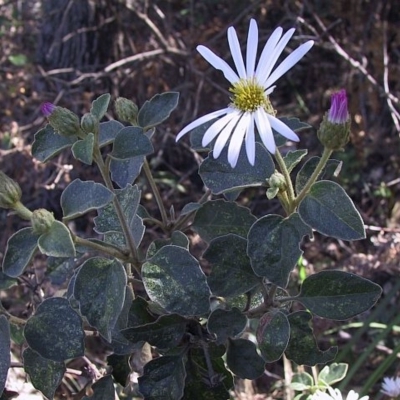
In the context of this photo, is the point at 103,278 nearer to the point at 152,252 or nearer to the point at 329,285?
the point at 152,252

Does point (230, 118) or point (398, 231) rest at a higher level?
point (230, 118)

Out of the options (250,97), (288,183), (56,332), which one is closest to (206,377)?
(56,332)

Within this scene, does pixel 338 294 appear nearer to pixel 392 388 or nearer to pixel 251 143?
pixel 251 143

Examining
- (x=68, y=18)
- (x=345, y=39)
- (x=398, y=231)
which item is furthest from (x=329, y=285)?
(x=68, y=18)

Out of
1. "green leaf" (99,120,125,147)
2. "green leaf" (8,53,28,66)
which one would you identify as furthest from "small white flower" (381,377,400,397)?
"green leaf" (8,53,28,66)

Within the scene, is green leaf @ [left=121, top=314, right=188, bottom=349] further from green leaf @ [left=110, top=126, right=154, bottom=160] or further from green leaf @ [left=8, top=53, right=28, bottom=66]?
green leaf @ [left=8, top=53, right=28, bottom=66]

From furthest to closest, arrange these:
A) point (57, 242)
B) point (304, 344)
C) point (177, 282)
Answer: point (304, 344) → point (177, 282) → point (57, 242)
